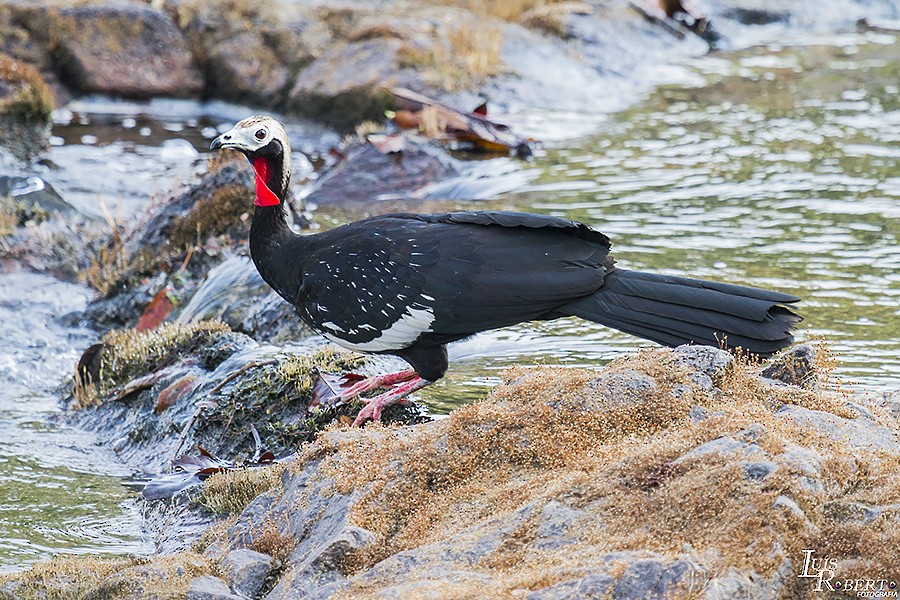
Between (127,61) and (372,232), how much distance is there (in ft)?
39.8

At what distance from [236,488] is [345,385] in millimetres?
873

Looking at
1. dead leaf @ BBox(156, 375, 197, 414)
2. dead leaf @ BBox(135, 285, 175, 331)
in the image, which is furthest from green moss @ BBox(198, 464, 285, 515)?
dead leaf @ BBox(135, 285, 175, 331)

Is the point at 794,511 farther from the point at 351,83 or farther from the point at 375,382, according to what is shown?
the point at 351,83

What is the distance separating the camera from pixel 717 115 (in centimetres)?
1411

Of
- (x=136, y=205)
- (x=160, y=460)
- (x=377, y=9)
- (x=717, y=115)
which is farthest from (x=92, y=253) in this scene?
(x=377, y=9)

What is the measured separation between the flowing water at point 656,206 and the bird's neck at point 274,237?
3.39 ft

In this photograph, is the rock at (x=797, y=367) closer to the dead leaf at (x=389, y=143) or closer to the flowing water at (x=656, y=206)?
the flowing water at (x=656, y=206)

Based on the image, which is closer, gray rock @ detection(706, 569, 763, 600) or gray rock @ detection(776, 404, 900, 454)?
gray rock @ detection(706, 569, 763, 600)

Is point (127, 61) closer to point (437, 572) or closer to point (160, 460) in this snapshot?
point (160, 460)

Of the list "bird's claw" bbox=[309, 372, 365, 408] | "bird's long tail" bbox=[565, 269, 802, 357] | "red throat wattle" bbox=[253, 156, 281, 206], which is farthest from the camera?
"red throat wattle" bbox=[253, 156, 281, 206]

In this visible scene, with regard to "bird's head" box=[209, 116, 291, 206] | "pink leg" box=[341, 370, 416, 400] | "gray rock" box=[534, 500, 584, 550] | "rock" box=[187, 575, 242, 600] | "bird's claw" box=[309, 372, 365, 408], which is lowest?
"bird's claw" box=[309, 372, 365, 408]

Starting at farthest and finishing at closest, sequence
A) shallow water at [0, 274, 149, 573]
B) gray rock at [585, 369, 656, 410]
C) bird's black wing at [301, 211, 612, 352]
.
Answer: shallow water at [0, 274, 149, 573] → bird's black wing at [301, 211, 612, 352] → gray rock at [585, 369, 656, 410]

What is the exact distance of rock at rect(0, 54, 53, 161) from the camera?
13812mm

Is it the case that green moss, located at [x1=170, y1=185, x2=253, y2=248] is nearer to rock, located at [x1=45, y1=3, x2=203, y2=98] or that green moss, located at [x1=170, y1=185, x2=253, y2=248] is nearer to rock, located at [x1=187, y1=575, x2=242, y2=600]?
rock, located at [x1=187, y1=575, x2=242, y2=600]
